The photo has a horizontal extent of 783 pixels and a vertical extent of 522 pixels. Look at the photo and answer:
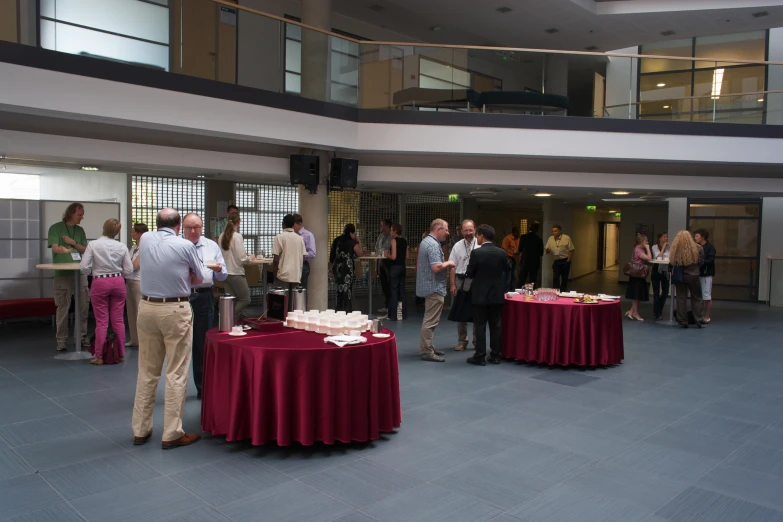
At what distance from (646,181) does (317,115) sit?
628 centimetres

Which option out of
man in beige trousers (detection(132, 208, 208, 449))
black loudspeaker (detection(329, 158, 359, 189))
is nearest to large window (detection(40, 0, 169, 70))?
black loudspeaker (detection(329, 158, 359, 189))

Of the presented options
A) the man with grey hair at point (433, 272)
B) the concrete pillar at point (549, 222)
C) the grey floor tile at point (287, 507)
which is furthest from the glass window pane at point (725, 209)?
the grey floor tile at point (287, 507)

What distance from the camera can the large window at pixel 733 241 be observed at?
1437 centimetres

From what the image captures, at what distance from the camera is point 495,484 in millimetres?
3824

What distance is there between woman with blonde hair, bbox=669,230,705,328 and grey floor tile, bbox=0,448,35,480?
30.4 ft

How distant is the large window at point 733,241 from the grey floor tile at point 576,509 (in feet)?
42.4

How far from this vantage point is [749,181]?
11484 millimetres

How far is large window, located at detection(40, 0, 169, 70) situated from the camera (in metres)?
6.54

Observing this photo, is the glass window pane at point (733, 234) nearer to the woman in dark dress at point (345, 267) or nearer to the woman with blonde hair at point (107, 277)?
the woman in dark dress at point (345, 267)

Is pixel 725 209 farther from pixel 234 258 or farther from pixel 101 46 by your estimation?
pixel 101 46

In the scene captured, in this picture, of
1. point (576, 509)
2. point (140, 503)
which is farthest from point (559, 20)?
point (140, 503)

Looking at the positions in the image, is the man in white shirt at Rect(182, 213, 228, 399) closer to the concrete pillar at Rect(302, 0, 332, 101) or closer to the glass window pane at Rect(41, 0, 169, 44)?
the glass window pane at Rect(41, 0, 169, 44)

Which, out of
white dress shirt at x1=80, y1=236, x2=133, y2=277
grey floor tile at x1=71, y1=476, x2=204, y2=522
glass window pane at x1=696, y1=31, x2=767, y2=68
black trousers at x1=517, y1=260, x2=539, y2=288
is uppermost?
glass window pane at x1=696, y1=31, x2=767, y2=68

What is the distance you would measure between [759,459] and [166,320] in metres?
4.29
